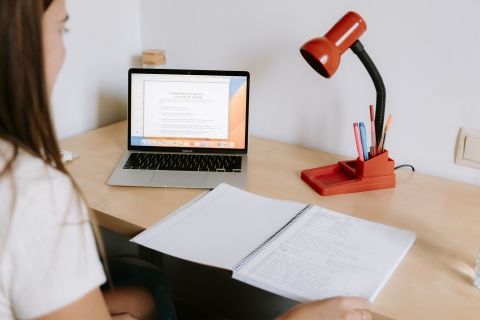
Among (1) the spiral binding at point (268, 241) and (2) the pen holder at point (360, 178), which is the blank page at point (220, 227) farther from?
(2) the pen holder at point (360, 178)

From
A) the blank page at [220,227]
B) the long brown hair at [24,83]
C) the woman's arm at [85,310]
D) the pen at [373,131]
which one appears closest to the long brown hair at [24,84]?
the long brown hair at [24,83]

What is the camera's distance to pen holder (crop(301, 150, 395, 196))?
3.75 feet

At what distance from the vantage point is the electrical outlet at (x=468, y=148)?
1.16 m

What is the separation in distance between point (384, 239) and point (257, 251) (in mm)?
236

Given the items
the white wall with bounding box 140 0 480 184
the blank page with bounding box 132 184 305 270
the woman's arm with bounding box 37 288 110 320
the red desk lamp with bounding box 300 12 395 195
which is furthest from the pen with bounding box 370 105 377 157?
the woman's arm with bounding box 37 288 110 320

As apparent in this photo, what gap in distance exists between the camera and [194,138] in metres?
1.33

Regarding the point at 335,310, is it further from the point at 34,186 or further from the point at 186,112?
the point at 186,112

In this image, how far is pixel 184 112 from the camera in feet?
4.34

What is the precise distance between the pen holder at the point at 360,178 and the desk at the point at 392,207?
16 millimetres

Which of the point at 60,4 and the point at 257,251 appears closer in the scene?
the point at 60,4

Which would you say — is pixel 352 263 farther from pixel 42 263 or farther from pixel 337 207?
pixel 42 263

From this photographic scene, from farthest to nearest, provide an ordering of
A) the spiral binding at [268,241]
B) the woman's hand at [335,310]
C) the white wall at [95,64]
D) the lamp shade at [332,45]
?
the white wall at [95,64] → the lamp shade at [332,45] → the spiral binding at [268,241] → the woman's hand at [335,310]

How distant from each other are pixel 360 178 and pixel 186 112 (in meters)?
0.46

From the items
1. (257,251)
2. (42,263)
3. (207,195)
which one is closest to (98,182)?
(207,195)
